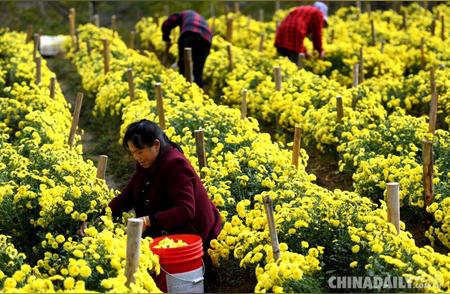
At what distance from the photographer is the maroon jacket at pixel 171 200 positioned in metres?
5.38

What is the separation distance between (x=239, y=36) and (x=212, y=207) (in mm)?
9956

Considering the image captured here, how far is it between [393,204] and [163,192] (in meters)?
1.52

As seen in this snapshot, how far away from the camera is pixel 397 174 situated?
6824 mm

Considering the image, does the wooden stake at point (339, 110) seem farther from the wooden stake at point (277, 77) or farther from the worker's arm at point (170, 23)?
the worker's arm at point (170, 23)

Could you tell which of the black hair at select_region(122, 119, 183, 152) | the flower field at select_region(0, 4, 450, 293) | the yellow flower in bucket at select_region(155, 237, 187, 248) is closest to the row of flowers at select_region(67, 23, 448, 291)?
the flower field at select_region(0, 4, 450, 293)

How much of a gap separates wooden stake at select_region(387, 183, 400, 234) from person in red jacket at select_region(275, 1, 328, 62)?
285 inches

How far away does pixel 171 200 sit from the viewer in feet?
18.0

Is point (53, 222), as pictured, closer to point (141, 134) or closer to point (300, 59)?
point (141, 134)

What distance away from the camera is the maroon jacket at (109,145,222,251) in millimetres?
5379

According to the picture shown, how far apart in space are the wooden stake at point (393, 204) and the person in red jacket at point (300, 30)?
724 centimetres

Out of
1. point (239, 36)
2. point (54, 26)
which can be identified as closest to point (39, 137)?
point (239, 36)

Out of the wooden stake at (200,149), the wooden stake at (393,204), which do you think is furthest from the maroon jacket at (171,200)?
the wooden stake at (393,204)

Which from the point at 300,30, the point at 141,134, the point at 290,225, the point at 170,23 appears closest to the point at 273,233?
the point at 290,225

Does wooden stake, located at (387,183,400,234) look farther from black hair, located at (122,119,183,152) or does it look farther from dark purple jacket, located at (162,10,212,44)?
dark purple jacket, located at (162,10,212,44)
